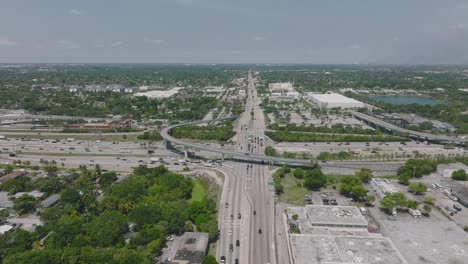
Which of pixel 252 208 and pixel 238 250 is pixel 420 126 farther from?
pixel 238 250

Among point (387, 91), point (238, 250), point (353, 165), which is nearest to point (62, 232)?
point (238, 250)

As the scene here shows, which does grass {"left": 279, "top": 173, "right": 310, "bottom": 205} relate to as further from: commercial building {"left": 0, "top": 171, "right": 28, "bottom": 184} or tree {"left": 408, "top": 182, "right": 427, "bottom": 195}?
commercial building {"left": 0, "top": 171, "right": 28, "bottom": 184}

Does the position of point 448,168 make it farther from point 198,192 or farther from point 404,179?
point 198,192

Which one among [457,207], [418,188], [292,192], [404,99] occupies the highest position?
[404,99]

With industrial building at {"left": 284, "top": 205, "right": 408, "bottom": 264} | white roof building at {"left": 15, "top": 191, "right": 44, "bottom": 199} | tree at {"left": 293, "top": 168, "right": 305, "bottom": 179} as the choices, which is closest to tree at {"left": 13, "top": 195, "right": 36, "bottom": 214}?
white roof building at {"left": 15, "top": 191, "right": 44, "bottom": 199}

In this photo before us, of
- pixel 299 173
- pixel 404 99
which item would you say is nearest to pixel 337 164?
pixel 299 173

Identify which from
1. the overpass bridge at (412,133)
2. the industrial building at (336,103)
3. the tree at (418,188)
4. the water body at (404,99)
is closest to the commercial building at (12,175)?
the tree at (418,188)
